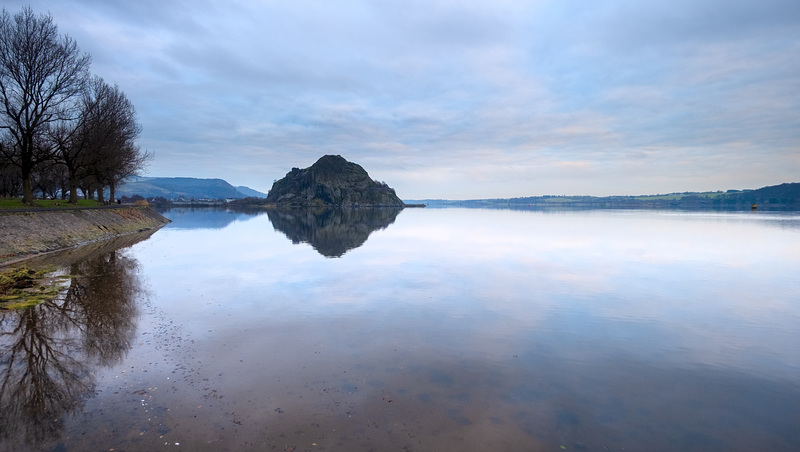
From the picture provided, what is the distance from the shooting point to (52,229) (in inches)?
1487

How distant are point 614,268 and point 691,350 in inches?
672

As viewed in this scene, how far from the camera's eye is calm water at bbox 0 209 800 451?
7938 millimetres

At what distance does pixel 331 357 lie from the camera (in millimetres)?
11914

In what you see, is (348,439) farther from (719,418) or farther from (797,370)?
(797,370)

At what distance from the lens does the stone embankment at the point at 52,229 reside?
30453mm

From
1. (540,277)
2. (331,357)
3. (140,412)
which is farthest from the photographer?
(540,277)

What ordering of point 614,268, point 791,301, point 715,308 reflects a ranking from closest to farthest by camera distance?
1. point 715,308
2. point 791,301
3. point 614,268

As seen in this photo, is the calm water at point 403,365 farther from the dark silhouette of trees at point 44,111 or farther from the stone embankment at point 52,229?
the dark silhouette of trees at point 44,111

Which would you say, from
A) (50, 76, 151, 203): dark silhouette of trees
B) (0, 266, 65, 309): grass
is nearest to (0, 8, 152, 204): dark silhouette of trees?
(50, 76, 151, 203): dark silhouette of trees

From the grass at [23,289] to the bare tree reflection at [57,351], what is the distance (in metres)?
0.74

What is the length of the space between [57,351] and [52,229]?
34942 millimetres

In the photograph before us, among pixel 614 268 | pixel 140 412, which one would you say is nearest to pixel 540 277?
pixel 614 268

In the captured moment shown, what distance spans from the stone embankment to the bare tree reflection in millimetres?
15955

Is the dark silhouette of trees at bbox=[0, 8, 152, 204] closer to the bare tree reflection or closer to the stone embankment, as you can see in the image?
the stone embankment
